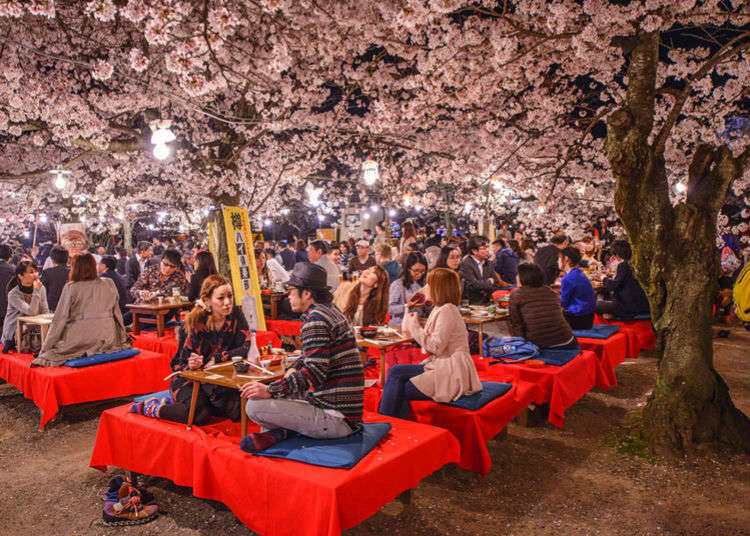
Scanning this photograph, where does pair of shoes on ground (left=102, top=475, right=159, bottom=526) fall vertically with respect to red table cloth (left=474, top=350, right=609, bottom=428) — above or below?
below

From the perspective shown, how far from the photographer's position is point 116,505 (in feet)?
13.2

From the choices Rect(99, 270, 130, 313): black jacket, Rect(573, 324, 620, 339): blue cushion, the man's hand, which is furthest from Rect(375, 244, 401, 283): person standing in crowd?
the man's hand

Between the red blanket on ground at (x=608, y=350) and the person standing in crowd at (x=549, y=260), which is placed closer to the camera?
the red blanket on ground at (x=608, y=350)

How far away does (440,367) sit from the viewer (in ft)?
16.3

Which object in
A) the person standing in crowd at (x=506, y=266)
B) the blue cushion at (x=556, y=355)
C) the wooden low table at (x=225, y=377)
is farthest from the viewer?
the person standing in crowd at (x=506, y=266)

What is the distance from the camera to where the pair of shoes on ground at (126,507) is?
13.1ft

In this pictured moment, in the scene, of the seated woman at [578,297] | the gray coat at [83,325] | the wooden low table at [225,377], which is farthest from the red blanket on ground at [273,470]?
the seated woman at [578,297]

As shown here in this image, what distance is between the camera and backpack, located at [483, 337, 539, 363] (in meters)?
6.50

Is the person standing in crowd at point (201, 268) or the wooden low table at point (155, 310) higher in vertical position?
the person standing in crowd at point (201, 268)

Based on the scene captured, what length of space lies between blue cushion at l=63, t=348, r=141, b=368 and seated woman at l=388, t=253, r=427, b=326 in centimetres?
365

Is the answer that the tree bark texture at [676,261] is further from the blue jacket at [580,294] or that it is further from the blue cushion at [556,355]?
the blue jacket at [580,294]

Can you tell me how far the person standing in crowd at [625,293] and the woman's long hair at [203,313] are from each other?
743 centimetres

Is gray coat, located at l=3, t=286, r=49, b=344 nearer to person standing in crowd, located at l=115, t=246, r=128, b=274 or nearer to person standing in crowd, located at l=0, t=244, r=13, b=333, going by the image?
person standing in crowd, located at l=0, t=244, r=13, b=333

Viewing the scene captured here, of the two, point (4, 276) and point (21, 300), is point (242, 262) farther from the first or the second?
point (4, 276)
